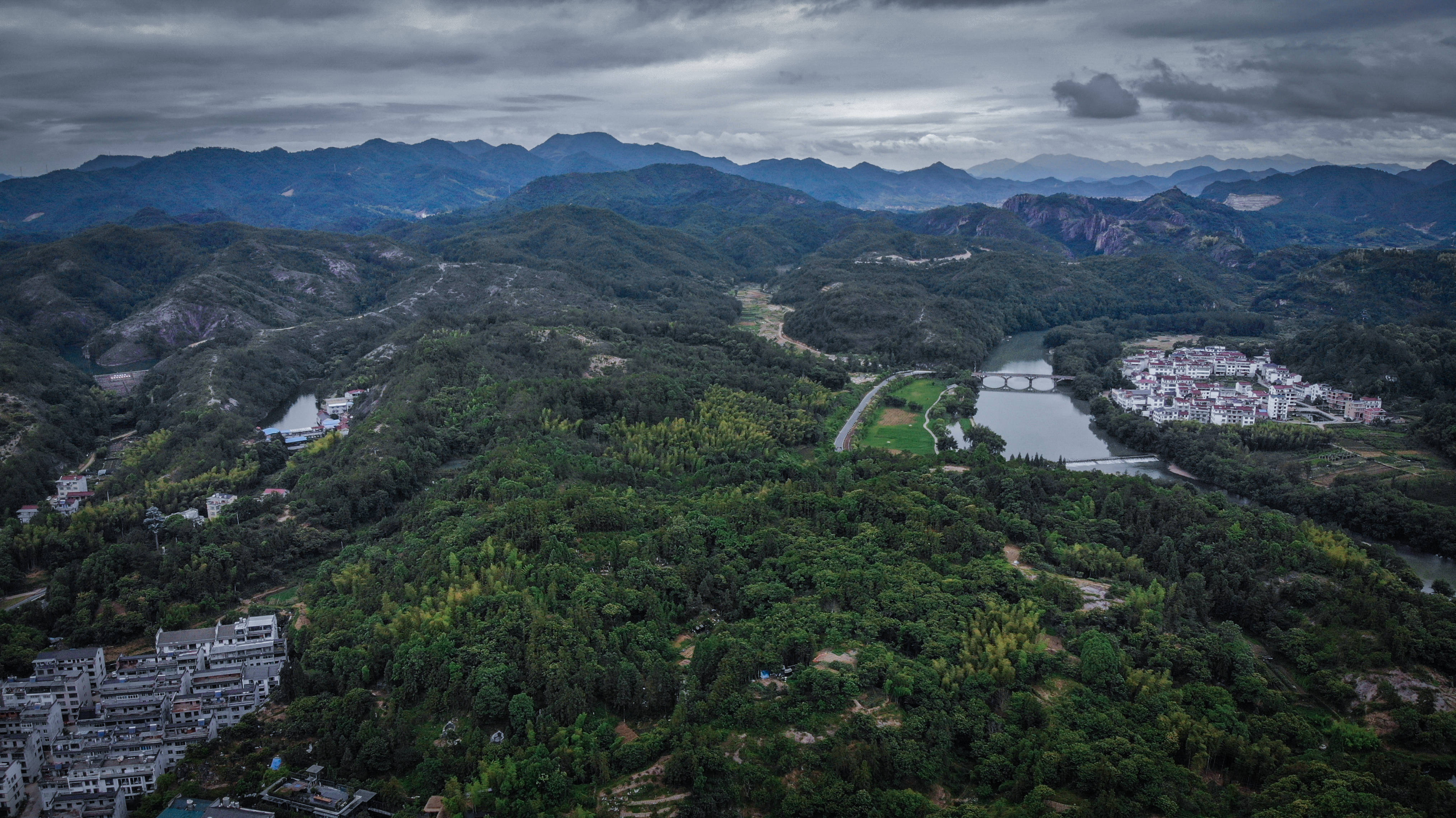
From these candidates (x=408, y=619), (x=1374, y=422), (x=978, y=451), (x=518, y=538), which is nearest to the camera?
(x=408, y=619)

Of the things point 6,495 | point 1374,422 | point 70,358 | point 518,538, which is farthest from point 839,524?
point 70,358

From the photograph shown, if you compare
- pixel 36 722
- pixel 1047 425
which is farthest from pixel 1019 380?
pixel 36 722

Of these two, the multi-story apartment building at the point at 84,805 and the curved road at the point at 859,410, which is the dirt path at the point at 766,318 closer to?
the curved road at the point at 859,410

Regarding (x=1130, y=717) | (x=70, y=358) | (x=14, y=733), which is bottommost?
(x=1130, y=717)

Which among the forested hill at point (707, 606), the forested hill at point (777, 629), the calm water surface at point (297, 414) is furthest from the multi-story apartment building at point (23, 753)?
the calm water surface at point (297, 414)

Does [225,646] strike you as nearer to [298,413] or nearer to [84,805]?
[84,805]

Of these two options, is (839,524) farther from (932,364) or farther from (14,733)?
(932,364)

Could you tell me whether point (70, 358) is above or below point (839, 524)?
above
